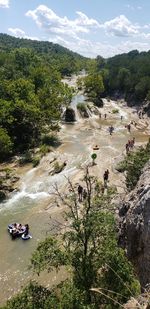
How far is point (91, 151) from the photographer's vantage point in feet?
177

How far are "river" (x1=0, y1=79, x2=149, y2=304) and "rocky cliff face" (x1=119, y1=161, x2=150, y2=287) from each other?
7401mm

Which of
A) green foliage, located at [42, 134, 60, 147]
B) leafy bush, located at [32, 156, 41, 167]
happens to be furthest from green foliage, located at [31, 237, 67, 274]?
green foliage, located at [42, 134, 60, 147]

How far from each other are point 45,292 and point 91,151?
123 feet

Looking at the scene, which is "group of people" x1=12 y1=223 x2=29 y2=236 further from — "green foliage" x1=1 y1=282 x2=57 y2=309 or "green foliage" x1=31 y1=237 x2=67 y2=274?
"green foliage" x1=1 y1=282 x2=57 y2=309

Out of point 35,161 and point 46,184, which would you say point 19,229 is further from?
point 35,161

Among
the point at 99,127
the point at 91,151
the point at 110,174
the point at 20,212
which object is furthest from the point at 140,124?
the point at 20,212

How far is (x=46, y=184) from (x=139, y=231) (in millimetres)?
23287

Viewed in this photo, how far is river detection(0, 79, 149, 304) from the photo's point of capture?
A: 27828mm

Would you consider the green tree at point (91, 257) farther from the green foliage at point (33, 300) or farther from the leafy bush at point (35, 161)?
the leafy bush at point (35, 161)

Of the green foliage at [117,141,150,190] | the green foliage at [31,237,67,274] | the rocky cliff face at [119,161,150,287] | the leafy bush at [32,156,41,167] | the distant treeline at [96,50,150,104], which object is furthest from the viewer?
the distant treeline at [96,50,150,104]

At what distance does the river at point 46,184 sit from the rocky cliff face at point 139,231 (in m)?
7.40

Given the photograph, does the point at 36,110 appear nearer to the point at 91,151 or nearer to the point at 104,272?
the point at 91,151

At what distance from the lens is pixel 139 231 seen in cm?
2045

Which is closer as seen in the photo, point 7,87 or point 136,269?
point 136,269
